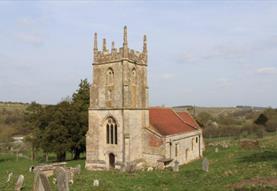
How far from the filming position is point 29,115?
39.9 meters

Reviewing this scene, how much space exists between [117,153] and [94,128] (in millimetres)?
3924

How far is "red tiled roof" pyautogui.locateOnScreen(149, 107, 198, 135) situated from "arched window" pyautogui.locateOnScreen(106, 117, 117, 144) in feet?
14.8

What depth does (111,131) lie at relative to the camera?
30391 mm

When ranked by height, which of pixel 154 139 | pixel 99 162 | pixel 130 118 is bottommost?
pixel 99 162

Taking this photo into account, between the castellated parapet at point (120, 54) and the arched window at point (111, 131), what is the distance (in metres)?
6.43

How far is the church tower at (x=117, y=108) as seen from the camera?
29.2 metres

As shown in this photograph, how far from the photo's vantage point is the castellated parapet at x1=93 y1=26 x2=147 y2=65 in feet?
97.2

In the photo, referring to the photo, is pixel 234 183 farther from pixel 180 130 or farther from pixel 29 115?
pixel 29 115

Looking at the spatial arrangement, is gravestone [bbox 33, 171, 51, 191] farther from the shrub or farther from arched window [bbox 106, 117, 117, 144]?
the shrub

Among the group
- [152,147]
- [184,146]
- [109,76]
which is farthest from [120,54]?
[184,146]

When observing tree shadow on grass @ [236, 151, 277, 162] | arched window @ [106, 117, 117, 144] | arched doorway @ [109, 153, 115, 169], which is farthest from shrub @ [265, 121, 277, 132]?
arched window @ [106, 117, 117, 144]

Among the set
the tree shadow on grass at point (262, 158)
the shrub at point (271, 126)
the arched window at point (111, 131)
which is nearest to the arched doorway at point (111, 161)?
the arched window at point (111, 131)

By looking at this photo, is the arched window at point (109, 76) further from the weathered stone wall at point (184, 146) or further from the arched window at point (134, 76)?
the weathered stone wall at point (184, 146)

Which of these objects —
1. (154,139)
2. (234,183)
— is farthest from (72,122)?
(234,183)
